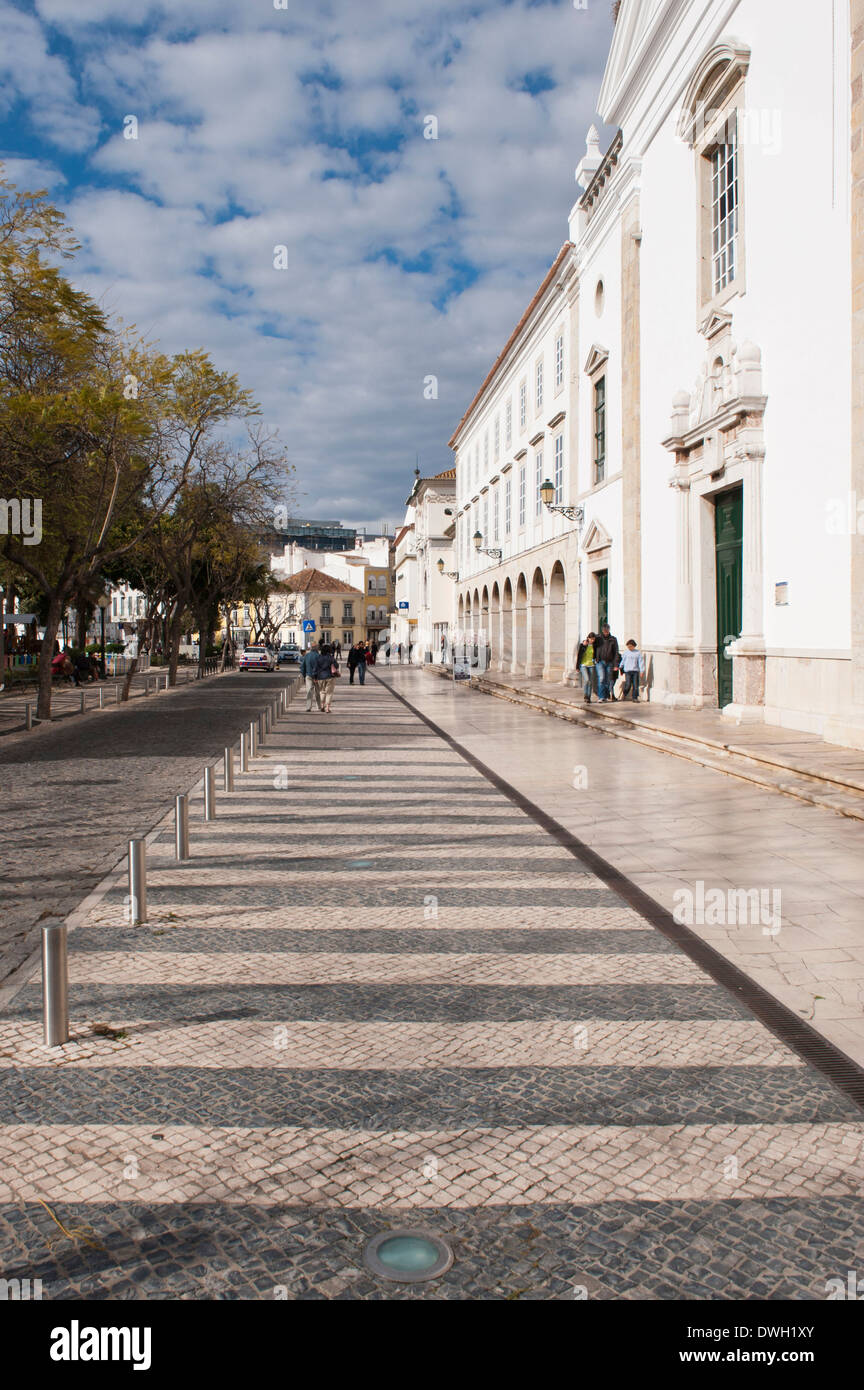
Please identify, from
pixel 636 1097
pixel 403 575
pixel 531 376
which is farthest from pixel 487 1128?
pixel 403 575

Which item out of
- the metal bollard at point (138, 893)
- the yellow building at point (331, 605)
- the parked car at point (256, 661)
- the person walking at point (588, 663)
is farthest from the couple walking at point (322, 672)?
the yellow building at point (331, 605)

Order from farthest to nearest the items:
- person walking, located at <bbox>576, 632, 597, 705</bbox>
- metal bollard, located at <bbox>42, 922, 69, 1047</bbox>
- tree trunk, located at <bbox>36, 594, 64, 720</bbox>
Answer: person walking, located at <bbox>576, 632, 597, 705</bbox>, tree trunk, located at <bbox>36, 594, 64, 720</bbox>, metal bollard, located at <bbox>42, 922, 69, 1047</bbox>

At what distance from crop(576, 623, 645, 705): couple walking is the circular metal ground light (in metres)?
19.5

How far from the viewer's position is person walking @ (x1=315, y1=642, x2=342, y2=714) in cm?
2311

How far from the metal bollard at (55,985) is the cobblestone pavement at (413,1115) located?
96mm

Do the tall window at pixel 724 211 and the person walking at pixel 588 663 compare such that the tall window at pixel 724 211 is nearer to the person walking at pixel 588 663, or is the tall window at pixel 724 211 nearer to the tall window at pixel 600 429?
the person walking at pixel 588 663

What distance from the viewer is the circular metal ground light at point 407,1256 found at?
8.70ft

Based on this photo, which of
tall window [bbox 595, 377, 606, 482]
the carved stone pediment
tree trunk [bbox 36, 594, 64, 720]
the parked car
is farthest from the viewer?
the parked car

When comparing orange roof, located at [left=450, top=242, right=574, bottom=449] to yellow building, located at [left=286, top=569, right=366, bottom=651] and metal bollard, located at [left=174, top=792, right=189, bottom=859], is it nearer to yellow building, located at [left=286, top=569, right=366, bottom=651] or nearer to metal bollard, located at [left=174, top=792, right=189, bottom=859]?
metal bollard, located at [left=174, top=792, right=189, bottom=859]

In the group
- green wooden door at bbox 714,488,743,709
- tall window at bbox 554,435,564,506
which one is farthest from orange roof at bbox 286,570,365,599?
green wooden door at bbox 714,488,743,709

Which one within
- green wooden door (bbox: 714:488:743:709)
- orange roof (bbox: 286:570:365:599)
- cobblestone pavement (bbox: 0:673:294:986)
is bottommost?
cobblestone pavement (bbox: 0:673:294:986)

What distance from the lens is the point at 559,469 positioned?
3117 centimetres

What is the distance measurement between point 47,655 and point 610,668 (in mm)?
11747
